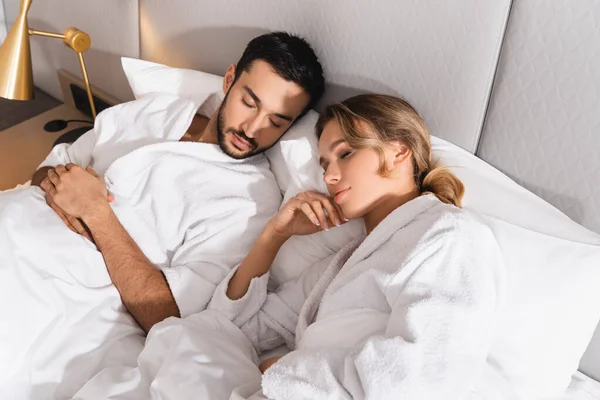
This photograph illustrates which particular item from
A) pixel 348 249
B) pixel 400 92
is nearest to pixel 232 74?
pixel 400 92

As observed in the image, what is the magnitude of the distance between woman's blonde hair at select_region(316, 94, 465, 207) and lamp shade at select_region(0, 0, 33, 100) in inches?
36.1

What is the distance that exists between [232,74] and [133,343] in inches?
30.2

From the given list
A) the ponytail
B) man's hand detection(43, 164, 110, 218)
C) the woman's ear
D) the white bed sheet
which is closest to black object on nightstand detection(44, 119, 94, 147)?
man's hand detection(43, 164, 110, 218)

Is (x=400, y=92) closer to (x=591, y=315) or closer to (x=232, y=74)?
(x=232, y=74)

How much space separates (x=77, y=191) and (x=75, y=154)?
30cm

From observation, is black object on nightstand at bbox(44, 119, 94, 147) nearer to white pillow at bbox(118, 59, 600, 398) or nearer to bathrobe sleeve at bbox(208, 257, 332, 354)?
bathrobe sleeve at bbox(208, 257, 332, 354)

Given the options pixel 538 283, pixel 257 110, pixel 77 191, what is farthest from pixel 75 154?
pixel 538 283

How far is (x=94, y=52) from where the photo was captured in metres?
2.06

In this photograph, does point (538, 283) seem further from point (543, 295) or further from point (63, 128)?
point (63, 128)

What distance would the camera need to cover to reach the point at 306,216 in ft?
4.10

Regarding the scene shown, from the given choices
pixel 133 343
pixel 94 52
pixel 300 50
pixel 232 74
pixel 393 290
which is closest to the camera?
pixel 393 290

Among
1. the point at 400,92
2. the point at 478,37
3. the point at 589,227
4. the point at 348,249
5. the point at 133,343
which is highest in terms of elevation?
the point at 478,37

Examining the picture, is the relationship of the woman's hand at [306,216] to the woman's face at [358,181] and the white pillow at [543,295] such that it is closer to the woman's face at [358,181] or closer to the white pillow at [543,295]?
the woman's face at [358,181]

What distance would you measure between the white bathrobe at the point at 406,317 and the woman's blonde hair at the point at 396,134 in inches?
3.4
